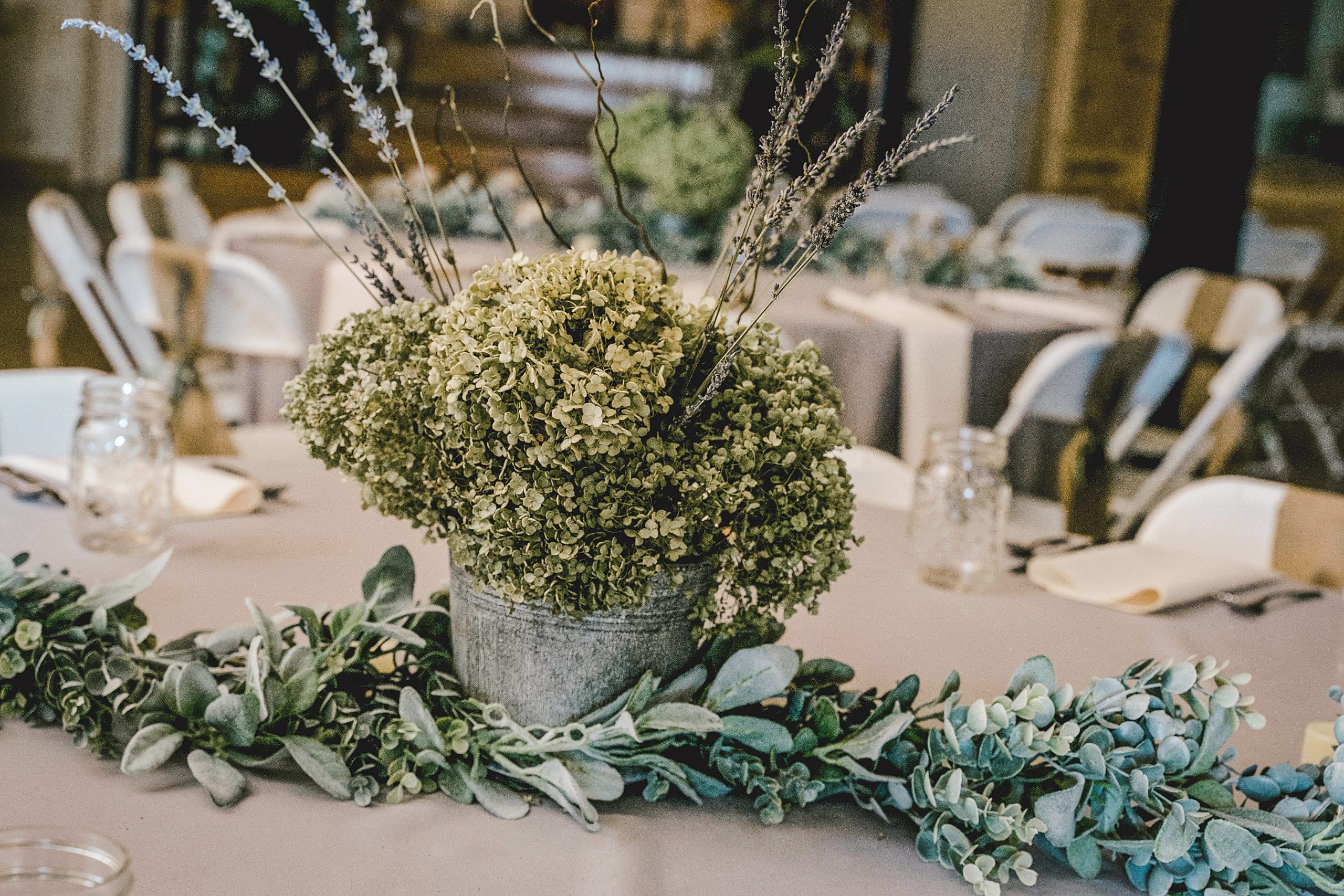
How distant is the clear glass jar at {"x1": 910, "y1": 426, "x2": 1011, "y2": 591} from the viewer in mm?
1454

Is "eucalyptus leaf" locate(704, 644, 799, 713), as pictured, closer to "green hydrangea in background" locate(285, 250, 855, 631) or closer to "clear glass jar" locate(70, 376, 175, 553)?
"green hydrangea in background" locate(285, 250, 855, 631)

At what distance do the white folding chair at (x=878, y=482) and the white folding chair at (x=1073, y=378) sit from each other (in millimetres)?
1116

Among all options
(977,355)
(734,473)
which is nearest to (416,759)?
(734,473)

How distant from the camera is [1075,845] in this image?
77cm

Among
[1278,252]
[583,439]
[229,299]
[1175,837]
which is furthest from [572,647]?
[1278,252]

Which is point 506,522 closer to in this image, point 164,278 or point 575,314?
point 575,314

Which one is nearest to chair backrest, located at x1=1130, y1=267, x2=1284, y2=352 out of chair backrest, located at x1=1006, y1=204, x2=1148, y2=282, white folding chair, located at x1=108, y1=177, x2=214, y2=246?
chair backrest, located at x1=1006, y1=204, x2=1148, y2=282

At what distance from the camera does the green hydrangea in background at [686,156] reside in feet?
12.4

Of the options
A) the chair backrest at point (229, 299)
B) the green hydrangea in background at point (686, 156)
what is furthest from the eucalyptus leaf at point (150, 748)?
the green hydrangea in background at point (686, 156)

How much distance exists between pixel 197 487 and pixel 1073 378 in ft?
7.99

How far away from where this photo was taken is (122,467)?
139 centimetres

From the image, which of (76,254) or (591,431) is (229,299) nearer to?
(76,254)

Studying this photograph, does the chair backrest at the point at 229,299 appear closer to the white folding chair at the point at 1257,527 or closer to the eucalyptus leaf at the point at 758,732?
the white folding chair at the point at 1257,527

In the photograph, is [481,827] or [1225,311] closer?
[481,827]
